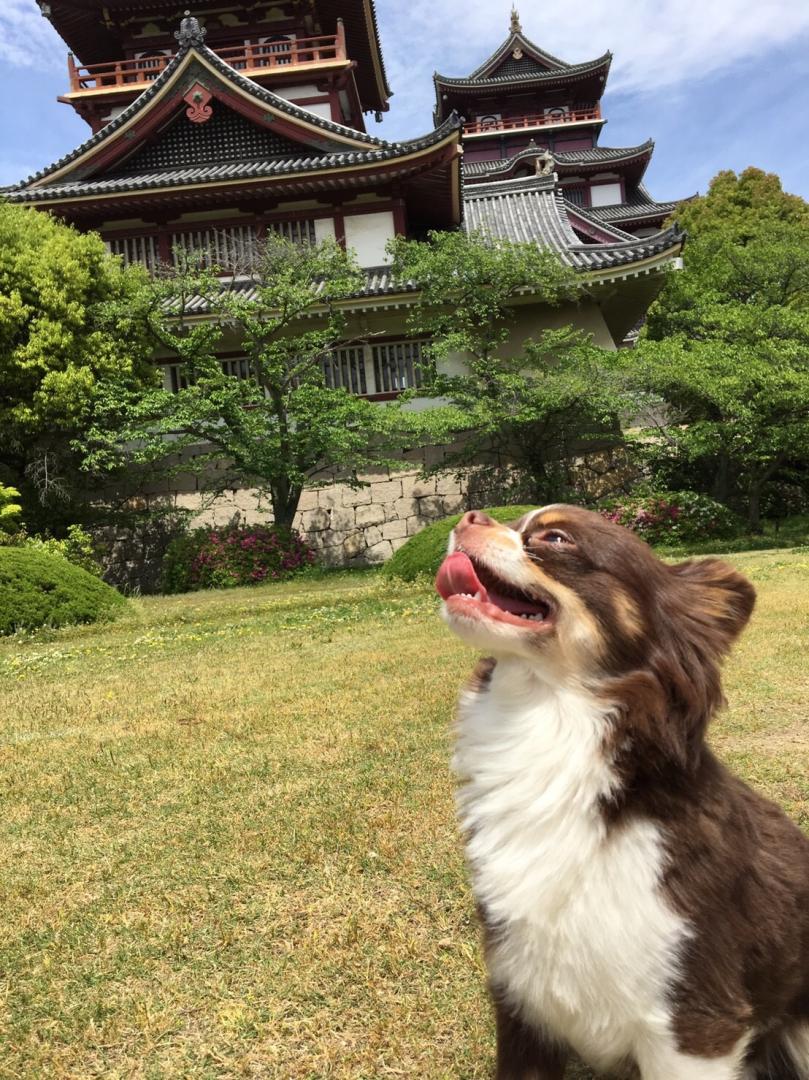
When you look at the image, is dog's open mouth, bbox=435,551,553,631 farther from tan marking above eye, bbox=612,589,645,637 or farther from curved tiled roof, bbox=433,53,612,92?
curved tiled roof, bbox=433,53,612,92

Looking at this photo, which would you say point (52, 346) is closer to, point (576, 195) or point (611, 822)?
point (611, 822)

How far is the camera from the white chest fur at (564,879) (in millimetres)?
1435

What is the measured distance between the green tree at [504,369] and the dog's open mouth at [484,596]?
41.5ft

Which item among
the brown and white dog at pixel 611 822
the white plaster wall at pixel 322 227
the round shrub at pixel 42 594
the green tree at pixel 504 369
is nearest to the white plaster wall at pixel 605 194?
the green tree at pixel 504 369

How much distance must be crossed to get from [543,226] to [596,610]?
64.0 feet

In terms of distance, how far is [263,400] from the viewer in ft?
46.3

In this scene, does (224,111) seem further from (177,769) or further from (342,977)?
(342,977)

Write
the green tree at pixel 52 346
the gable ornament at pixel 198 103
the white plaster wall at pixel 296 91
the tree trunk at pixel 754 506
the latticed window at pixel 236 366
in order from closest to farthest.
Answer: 1. the green tree at pixel 52 346
2. the tree trunk at pixel 754 506
3. the latticed window at pixel 236 366
4. the gable ornament at pixel 198 103
5. the white plaster wall at pixel 296 91

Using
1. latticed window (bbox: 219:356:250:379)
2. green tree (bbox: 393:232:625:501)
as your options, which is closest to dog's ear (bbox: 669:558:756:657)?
green tree (bbox: 393:232:625:501)

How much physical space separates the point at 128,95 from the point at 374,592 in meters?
16.7

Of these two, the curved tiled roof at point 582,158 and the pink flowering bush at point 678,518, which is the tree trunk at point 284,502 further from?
the curved tiled roof at point 582,158

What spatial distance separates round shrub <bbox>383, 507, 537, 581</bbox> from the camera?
10.7m

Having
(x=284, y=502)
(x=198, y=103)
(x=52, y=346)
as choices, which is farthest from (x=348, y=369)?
(x=198, y=103)

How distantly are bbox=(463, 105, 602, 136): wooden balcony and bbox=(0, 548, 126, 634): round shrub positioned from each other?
28.9 metres
